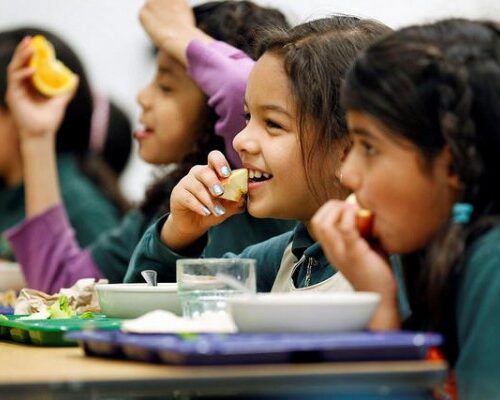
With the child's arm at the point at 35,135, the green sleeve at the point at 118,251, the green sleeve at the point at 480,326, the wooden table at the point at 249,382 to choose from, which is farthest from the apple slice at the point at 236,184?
the child's arm at the point at 35,135

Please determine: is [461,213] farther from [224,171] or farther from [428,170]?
[224,171]

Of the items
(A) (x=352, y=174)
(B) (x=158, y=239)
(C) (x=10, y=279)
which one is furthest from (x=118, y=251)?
(A) (x=352, y=174)

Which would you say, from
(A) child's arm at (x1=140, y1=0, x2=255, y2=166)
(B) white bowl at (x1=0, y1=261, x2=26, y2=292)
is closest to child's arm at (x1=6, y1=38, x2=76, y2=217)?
(B) white bowl at (x1=0, y1=261, x2=26, y2=292)

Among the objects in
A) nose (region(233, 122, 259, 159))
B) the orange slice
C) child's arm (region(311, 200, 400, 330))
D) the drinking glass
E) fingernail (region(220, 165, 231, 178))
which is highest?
child's arm (region(311, 200, 400, 330))

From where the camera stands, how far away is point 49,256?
2885mm

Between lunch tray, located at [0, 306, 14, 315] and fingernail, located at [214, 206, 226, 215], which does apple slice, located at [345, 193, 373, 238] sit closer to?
fingernail, located at [214, 206, 226, 215]

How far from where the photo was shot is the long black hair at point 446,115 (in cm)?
123

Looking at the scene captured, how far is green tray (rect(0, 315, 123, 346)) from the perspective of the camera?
1.42 metres

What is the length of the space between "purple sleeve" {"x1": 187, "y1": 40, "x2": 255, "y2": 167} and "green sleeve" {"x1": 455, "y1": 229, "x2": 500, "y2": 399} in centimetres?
120

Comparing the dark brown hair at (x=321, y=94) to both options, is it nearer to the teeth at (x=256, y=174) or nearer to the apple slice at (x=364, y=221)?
the teeth at (x=256, y=174)

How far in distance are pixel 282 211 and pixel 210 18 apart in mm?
925

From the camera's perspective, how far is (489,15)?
1.48 m

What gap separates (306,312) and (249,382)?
118mm

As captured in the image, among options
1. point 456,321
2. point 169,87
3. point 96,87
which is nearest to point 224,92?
point 169,87
